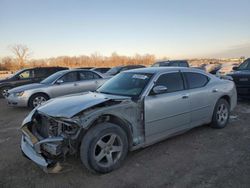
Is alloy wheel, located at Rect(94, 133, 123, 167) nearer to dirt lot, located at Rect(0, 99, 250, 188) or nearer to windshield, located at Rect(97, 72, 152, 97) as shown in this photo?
dirt lot, located at Rect(0, 99, 250, 188)

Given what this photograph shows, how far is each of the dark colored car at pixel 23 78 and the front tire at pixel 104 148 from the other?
31.5 ft

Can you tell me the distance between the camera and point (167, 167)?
12.3ft

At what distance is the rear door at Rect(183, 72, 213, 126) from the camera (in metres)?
4.91

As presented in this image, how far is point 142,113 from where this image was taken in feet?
13.0

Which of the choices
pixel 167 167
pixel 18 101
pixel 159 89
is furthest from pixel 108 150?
pixel 18 101

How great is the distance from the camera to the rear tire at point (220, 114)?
18.1 ft

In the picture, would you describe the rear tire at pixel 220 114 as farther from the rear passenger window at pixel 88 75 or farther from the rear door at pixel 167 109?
the rear passenger window at pixel 88 75

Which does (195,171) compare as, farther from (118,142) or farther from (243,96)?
(243,96)

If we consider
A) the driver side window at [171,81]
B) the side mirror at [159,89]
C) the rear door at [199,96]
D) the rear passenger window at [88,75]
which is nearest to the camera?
the side mirror at [159,89]

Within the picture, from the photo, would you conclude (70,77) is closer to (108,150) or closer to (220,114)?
(220,114)

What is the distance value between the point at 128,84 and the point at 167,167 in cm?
175

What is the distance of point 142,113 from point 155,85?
67cm

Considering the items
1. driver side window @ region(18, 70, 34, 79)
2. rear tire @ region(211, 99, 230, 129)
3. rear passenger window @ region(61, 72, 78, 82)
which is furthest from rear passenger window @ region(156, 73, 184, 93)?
driver side window @ region(18, 70, 34, 79)

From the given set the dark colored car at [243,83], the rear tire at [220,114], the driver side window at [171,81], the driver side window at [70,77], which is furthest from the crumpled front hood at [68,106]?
the dark colored car at [243,83]
